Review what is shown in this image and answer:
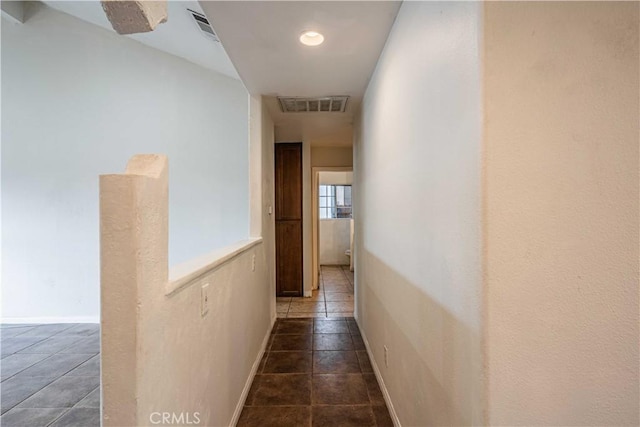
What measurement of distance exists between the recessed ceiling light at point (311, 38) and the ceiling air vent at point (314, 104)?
880 mm

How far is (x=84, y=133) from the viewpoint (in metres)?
3.43

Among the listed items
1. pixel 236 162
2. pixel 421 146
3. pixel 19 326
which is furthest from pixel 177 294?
pixel 19 326

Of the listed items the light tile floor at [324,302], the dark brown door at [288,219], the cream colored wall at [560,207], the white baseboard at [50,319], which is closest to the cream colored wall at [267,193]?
the light tile floor at [324,302]

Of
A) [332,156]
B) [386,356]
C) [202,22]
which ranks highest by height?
[202,22]

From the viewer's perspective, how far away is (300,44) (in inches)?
72.5

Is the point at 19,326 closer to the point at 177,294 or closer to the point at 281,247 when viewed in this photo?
the point at 281,247

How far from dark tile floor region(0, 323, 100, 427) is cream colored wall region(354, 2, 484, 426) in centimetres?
182

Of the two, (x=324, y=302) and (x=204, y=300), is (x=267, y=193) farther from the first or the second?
(x=204, y=300)

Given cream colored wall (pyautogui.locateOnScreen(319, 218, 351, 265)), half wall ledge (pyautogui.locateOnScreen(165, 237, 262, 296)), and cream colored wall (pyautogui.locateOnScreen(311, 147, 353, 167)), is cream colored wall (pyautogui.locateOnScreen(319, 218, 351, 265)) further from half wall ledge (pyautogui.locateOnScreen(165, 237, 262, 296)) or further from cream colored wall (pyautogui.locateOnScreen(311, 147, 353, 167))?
half wall ledge (pyautogui.locateOnScreen(165, 237, 262, 296))

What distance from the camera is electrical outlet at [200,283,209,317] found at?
1.23 meters

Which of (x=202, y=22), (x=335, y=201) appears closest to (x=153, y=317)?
(x=202, y=22)

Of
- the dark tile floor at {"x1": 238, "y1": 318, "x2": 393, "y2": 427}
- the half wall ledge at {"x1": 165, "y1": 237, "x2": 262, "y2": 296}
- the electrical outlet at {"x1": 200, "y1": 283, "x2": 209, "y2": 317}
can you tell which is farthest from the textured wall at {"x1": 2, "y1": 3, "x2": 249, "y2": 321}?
the electrical outlet at {"x1": 200, "y1": 283, "x2": 209, "y2": 317}

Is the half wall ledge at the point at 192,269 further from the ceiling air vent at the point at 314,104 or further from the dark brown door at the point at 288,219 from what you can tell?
the dark brown door at the point at 288,219

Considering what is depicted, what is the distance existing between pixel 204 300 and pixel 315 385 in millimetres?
1301
